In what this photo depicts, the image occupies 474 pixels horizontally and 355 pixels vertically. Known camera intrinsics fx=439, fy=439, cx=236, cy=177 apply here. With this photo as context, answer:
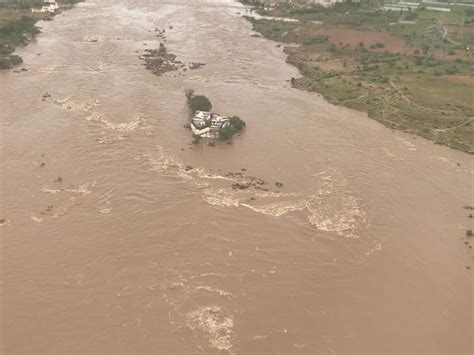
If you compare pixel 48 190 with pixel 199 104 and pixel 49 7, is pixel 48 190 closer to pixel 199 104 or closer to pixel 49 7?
pixel 199 104

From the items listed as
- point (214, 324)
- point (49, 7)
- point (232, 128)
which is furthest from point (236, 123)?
point (49, 7)

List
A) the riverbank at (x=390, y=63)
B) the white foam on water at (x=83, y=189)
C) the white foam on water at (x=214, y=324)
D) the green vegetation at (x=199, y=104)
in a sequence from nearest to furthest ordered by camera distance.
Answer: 1. the white foam on water at (x=214, y=324)
2. the white foam on water at (x=83, y=189)
3. the green vegetation at (x=199, y=104)
4. the riverbank at (x=390, y=63)

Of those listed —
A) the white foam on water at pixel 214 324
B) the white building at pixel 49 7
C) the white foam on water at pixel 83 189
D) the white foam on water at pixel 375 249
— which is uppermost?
the white building at pixel 49 7

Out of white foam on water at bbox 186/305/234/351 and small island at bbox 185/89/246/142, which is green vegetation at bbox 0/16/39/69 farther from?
white foam on water at bbox 186/305/234/351

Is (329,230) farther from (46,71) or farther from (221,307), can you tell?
(46,71)

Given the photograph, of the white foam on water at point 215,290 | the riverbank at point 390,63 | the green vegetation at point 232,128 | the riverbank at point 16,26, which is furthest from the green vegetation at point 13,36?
the white foam on water at point 215,290

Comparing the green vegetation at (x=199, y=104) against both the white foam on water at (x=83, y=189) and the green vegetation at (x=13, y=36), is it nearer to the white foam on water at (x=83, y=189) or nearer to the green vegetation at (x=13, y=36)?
the white foam on water at (x=83, y=189)

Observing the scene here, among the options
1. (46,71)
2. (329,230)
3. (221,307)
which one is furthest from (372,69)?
(221,307)
